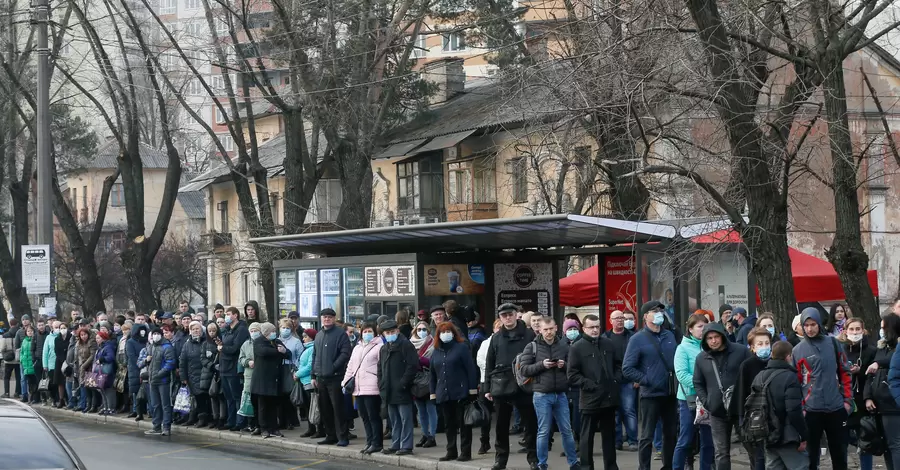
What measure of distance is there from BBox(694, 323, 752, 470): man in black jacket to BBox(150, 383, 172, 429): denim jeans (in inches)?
429

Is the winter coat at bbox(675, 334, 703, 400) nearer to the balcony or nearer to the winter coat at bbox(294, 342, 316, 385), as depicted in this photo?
the winter coat at bbox(294, 342, 316, 385)

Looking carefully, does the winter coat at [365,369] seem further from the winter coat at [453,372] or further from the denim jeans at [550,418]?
the denim jeans at [550,418]

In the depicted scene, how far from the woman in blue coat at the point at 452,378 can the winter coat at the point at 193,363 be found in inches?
233

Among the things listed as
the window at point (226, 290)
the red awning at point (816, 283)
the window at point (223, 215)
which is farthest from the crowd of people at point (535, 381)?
the window at point (226, 290)

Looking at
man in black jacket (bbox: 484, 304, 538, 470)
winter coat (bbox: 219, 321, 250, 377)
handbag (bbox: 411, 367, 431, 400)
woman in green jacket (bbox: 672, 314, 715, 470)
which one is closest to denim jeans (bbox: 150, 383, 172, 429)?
winter coat (bbox: 219, 321, 250, 377)

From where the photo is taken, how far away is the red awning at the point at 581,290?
22516 mm

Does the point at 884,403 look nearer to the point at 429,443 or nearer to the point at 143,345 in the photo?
the point at 429,443

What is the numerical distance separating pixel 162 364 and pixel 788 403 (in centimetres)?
1216

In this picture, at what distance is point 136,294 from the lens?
1366 inches

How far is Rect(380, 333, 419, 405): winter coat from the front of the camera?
1516 centimetres

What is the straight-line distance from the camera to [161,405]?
1981 cm

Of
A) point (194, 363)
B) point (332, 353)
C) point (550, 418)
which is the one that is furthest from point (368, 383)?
point (194, 363)

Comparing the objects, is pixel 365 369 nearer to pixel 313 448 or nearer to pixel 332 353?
pixel 332 353

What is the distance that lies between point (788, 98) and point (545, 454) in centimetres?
631
